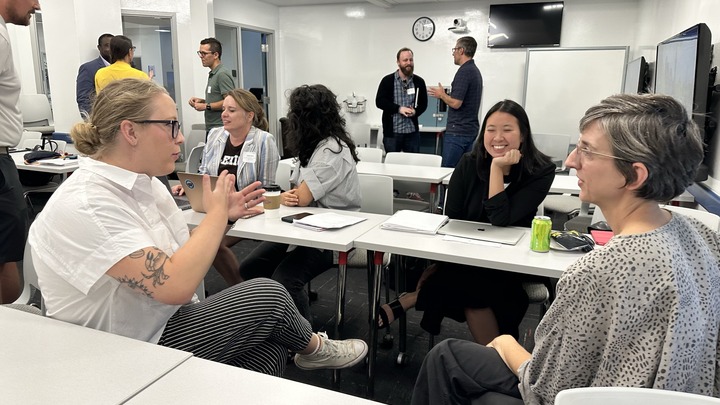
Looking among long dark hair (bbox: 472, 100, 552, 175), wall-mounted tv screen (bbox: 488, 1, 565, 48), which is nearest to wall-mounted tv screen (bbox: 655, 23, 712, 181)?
long dark hair (bbox: 472, 100, 552, 175)

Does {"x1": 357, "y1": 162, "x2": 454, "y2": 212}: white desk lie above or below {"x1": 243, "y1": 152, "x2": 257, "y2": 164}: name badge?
below

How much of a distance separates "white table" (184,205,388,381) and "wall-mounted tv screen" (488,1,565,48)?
217 inches

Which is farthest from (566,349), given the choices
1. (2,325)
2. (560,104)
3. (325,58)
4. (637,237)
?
(325,58)

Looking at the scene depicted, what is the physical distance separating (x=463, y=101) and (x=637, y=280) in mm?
3931

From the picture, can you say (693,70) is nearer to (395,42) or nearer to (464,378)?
(464,378)

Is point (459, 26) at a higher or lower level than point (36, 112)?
higher

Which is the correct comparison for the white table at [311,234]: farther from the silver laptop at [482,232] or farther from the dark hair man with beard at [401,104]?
the dark hair man with beard at [401,104]

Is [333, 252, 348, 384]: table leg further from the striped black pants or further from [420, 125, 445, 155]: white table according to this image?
[420, 125, 445, 155]: white table

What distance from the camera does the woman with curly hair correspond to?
2.55 m

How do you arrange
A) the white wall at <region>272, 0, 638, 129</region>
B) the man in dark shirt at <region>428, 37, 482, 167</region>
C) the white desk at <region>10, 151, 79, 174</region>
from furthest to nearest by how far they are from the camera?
1. the white wall at <region>272, 0, 638, 129</region>
2. the man in dark shirt at <region>428, 37, 482, 167</region>
3. the white desk at <region>10, 151, 79, 174</region>

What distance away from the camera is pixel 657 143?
1.03m

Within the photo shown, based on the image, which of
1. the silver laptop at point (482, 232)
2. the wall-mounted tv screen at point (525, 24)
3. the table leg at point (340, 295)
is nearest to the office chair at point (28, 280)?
the table leg at point (340, 295)

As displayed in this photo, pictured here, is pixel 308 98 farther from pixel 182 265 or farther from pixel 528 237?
pixel 182 265

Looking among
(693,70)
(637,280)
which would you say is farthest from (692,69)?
(637,280)
